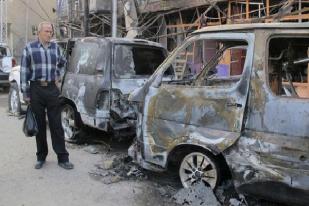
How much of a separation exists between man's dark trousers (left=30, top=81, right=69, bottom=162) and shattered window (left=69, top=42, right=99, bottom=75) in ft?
4.33

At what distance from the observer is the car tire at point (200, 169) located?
543 centimetres

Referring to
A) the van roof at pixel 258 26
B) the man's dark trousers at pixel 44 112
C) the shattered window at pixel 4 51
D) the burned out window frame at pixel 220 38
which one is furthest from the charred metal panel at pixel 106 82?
the shattered window at pixel 4 51

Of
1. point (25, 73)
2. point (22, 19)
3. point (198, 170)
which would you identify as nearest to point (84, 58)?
point (25, 73)

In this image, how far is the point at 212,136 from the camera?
5.24 metres

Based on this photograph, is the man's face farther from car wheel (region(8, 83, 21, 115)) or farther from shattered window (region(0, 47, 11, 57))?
shattered window (region(0, 47, 11, 57))

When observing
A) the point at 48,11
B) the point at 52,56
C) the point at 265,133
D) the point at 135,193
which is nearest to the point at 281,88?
the point at 265,133

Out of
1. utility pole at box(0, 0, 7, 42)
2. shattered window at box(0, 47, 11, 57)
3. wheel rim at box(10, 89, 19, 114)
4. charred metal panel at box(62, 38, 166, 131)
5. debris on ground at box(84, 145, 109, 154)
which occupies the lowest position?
debris on ground at box(84, 145, 109, 154)

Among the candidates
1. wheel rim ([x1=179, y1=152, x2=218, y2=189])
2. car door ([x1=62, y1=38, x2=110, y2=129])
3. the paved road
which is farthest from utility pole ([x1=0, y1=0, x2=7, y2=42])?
wheel rim ([x1=179, y1=152, x2=218, y2=189])

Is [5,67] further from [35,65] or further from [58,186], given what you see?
[58,186]

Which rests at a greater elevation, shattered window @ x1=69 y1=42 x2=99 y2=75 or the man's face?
the man's face

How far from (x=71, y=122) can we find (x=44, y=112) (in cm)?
169

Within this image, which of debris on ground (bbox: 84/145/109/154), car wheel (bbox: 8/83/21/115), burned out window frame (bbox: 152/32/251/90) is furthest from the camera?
car wheel (bbox: 8/83/21/115)

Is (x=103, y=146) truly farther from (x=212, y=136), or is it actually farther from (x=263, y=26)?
(x=263, y=26)

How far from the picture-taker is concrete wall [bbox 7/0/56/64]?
31.7 metres
